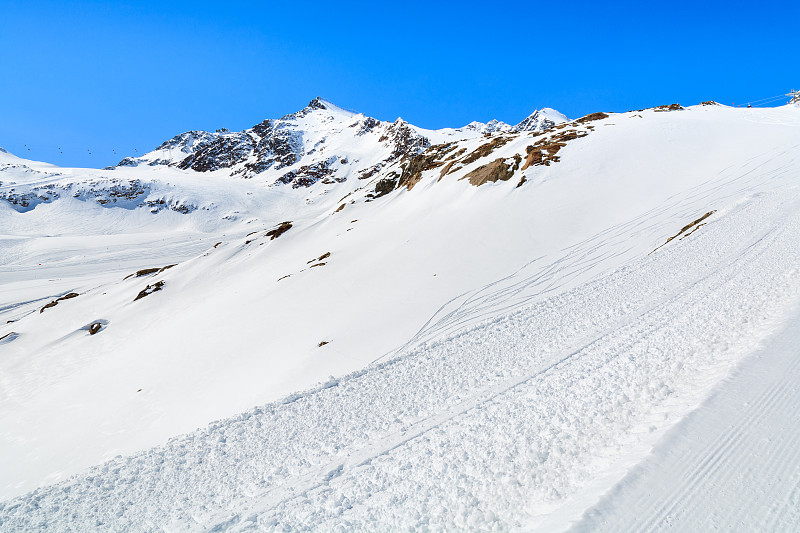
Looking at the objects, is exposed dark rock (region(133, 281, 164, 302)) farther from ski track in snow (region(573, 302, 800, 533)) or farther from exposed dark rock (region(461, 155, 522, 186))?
ski track in snow (region(573, 302, 800, 533))

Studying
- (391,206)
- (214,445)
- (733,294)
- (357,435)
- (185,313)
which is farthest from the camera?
(391,206)

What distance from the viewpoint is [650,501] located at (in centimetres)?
429

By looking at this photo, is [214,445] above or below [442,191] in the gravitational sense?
below

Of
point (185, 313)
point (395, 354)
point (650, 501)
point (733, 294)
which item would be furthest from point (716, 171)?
point (185, 313)

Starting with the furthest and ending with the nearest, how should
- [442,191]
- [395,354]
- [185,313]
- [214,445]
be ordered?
[442,191]
[185,313]
[395,354]
[214,445]

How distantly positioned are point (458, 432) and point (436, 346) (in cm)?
462

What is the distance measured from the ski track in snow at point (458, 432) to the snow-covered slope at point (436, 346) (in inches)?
1.9

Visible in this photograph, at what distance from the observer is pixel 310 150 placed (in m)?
166

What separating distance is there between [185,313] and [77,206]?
4165 inches

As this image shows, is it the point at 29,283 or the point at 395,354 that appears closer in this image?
the point at 395,354

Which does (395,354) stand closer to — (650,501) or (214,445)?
(214,445)

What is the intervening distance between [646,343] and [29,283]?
65.0 meters

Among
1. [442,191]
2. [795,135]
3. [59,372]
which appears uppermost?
[442,191]

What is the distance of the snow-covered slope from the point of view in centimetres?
602
